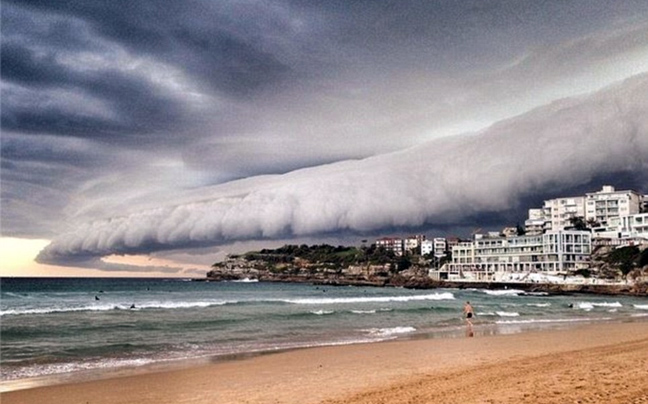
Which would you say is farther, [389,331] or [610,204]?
[610,204]

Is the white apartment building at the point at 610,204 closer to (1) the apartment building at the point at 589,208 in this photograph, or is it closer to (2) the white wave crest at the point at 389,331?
(1) the apartment building at the point at 589,208

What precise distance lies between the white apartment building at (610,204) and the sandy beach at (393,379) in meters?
130

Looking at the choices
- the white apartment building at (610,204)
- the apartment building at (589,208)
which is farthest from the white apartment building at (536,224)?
the white apartment building at (610,204)

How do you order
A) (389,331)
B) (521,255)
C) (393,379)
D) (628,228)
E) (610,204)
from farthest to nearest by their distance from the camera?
(610,204) < (521,255) < (628,228) < (389,331) < (393,379)

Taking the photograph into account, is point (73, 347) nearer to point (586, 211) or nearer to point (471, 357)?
→ point (471, 357)

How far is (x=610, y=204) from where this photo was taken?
13888 cm

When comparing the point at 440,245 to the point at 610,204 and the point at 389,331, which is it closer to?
the point at 610,204

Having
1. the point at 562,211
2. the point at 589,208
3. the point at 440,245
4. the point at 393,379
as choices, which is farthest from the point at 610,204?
the point at 393,379

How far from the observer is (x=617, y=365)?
13.6 meters

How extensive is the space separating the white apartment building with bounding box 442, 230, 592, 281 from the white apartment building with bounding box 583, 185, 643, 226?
18259mm

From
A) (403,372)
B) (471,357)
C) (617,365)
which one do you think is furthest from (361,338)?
(617,365)

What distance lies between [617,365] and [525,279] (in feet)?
375

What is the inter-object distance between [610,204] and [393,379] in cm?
14419

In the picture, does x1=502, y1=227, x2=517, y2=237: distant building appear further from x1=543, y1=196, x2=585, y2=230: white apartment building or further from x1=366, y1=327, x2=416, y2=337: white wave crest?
x1=366, y1=327, x2=416, y2=337: white wave crest
